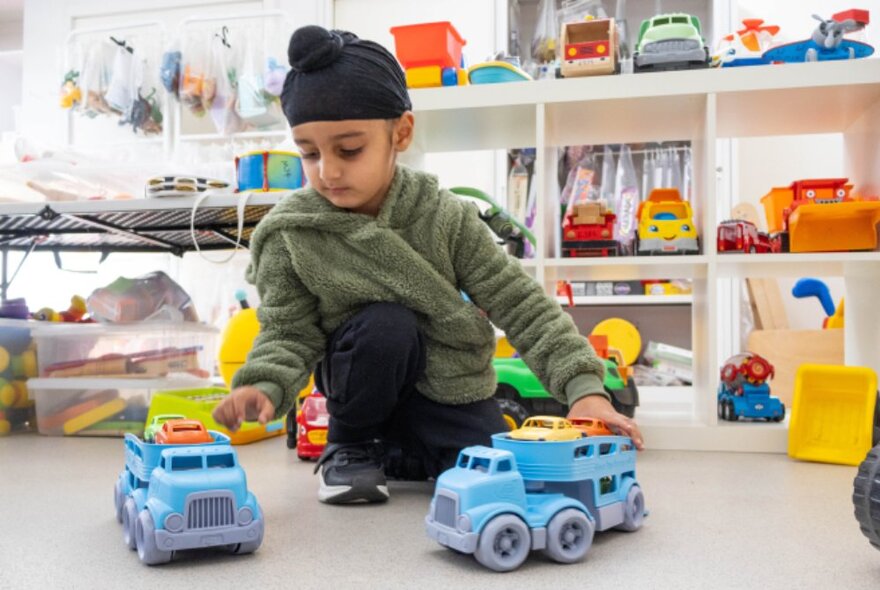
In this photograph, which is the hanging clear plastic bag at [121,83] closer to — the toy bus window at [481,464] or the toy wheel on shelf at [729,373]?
the toy wheel on shelf at [729,373]

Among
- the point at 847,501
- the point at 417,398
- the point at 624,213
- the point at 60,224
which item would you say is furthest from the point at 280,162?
the point at 624,213

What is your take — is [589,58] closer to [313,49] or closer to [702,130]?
[702,130]

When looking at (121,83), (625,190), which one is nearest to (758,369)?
(625,190)

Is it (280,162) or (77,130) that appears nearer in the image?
(280,162)

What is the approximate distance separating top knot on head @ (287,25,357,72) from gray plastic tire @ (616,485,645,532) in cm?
54

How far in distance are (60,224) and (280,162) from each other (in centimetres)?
53

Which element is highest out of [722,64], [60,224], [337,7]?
[337,7]

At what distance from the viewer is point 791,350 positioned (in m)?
2.25

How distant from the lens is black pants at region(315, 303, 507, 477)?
0.91 m

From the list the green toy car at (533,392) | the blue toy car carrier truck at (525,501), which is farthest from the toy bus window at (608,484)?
the green toy car at (533,392)

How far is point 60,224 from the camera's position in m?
1.64

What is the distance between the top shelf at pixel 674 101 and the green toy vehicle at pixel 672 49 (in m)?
0.05

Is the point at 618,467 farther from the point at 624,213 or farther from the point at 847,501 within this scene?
the point at 624,213

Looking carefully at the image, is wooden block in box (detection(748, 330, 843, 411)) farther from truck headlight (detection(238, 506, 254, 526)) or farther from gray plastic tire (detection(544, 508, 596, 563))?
truck headlight (detection(238, 506, 254, 526))
